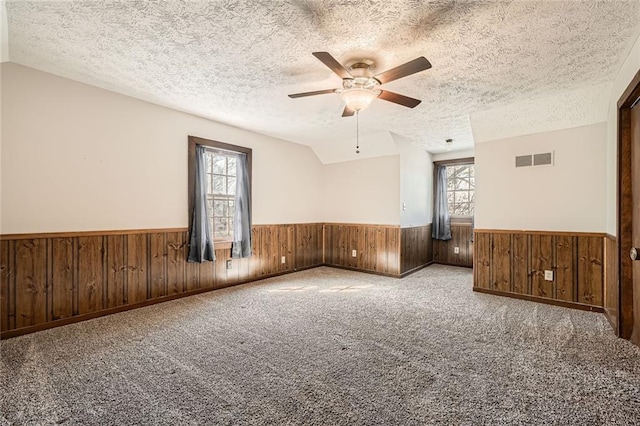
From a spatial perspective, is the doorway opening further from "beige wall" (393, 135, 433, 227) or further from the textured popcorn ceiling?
"beige wall" (393, 135, 433, 227)

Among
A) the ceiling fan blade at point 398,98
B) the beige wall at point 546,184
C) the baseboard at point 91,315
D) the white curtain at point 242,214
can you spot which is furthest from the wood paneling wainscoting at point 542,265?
the baseboard at point 91,315

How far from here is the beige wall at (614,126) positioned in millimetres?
2256

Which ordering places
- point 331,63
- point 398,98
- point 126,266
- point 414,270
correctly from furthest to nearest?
point 414,270 → point 126,266 → point 398,98 → point 331,63

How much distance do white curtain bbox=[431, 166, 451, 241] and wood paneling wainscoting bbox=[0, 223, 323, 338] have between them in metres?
4.06

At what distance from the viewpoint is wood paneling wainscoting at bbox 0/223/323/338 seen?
2.63m

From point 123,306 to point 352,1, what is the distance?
145 inches

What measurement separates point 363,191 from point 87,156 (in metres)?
4.11

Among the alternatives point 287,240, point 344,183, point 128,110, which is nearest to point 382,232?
point 344,183

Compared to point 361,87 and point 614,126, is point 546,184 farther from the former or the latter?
point 361,87

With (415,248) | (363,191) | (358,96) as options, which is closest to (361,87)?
(358,96)

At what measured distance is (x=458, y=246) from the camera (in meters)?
6.06

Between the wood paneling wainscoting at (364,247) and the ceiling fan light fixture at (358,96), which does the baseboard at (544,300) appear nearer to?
the wood paneling wainscoting at (364,247)

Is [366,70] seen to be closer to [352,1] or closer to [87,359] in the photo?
[352,1]

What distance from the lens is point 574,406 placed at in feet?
5.56
